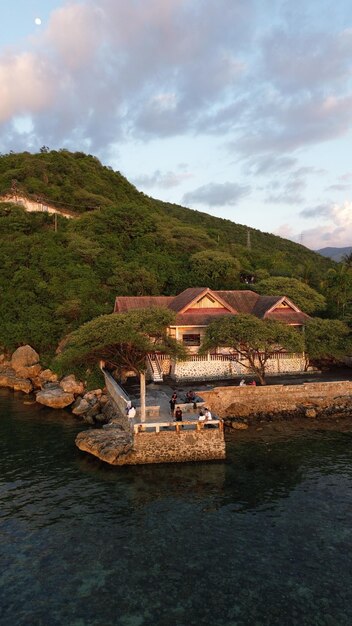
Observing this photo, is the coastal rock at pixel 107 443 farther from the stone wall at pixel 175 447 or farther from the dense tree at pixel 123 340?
the dense tree at pixel 123 340

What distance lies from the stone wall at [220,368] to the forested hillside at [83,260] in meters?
13.5

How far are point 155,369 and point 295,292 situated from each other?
22.5 metres

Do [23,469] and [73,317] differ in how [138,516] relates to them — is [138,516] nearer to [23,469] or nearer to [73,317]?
[23,469]

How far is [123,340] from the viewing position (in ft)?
83.8

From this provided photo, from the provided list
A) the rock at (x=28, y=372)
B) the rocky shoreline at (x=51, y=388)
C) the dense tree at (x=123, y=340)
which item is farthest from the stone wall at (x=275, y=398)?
the rock at (x=28, y=372)

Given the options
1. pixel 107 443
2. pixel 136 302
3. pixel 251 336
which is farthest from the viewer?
pixel 136 302

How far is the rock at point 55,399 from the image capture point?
3359cm

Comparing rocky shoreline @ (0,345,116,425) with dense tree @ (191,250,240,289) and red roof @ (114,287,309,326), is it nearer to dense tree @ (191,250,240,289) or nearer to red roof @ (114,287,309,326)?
red roof @ (114,287,309,326)

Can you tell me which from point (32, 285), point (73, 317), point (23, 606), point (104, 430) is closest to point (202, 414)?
point (104, 430)

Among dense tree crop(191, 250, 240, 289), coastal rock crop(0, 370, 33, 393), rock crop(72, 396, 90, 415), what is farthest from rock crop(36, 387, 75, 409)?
dense tree crop(191, 250, 240, 289)

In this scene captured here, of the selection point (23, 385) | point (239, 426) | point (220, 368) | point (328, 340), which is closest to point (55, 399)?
point (23, 385)

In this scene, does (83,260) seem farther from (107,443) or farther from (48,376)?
(107,443)

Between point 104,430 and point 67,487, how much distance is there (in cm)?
531

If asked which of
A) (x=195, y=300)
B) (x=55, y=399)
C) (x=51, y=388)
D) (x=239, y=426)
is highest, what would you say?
(x=195, y=300)
